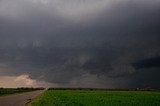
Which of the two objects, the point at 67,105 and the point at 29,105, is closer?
the point at 67,105

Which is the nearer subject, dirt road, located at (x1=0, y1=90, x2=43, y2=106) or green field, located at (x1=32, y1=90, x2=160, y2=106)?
green field, located at (x1=32, y1=90, x2=160, y2=106)

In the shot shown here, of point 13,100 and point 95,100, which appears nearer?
point 13,100

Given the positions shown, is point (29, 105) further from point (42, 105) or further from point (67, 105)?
point (67, 105)

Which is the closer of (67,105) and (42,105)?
(67,105)

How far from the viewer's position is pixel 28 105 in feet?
149

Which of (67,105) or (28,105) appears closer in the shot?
(67,105)

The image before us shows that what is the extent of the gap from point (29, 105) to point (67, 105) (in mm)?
7059

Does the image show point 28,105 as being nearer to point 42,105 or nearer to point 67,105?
point 42,105

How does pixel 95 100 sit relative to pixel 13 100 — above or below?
below

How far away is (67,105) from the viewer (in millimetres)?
40750

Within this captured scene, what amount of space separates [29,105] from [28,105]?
200 millimetres

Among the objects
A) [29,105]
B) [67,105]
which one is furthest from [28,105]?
[67,105]

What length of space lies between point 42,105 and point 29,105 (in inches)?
92.6

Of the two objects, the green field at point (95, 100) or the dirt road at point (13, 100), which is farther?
the dirt road at point (13, 100)
